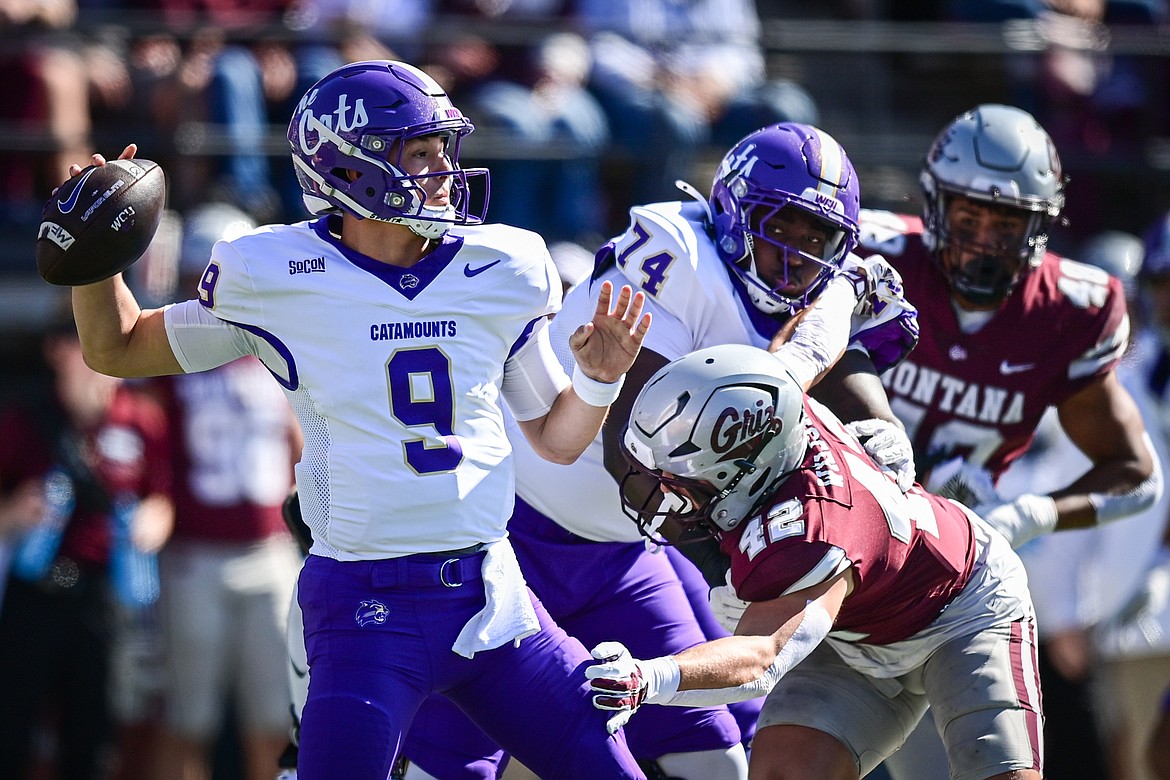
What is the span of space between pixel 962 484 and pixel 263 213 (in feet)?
12.4

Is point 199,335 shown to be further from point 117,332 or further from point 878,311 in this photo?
point 878,311

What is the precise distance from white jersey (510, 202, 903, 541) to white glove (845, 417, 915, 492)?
34 centimetres

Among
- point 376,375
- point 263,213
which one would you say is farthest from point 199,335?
point 263,213

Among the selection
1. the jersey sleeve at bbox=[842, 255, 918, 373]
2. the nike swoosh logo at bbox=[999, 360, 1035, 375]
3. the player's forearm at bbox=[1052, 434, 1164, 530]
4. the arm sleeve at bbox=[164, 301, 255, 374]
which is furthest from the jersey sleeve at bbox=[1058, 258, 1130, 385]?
the arm sleeve at bbox=[164, 301, 255, 374]

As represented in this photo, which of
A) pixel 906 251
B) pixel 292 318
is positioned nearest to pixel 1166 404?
pixel 906 251

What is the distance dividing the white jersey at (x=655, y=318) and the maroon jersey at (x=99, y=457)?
9.65 feet

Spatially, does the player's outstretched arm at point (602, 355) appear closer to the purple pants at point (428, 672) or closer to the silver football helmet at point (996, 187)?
the purple pants at point (428, 672)

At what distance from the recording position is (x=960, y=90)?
889 centimetres

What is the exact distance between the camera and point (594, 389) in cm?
344

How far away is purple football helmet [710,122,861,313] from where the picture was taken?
13.1 ft

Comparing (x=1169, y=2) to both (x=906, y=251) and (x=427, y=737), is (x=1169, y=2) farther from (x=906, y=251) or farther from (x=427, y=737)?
(x=427, y=737)

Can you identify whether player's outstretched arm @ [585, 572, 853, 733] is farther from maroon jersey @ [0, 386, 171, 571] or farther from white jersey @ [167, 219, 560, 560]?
maroon jersey @ [0, 386, 171, 571]

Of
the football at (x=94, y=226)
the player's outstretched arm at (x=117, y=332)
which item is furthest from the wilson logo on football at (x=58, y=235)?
the player's outstretched arm at (x=117, y=332)

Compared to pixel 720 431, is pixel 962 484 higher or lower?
lower
